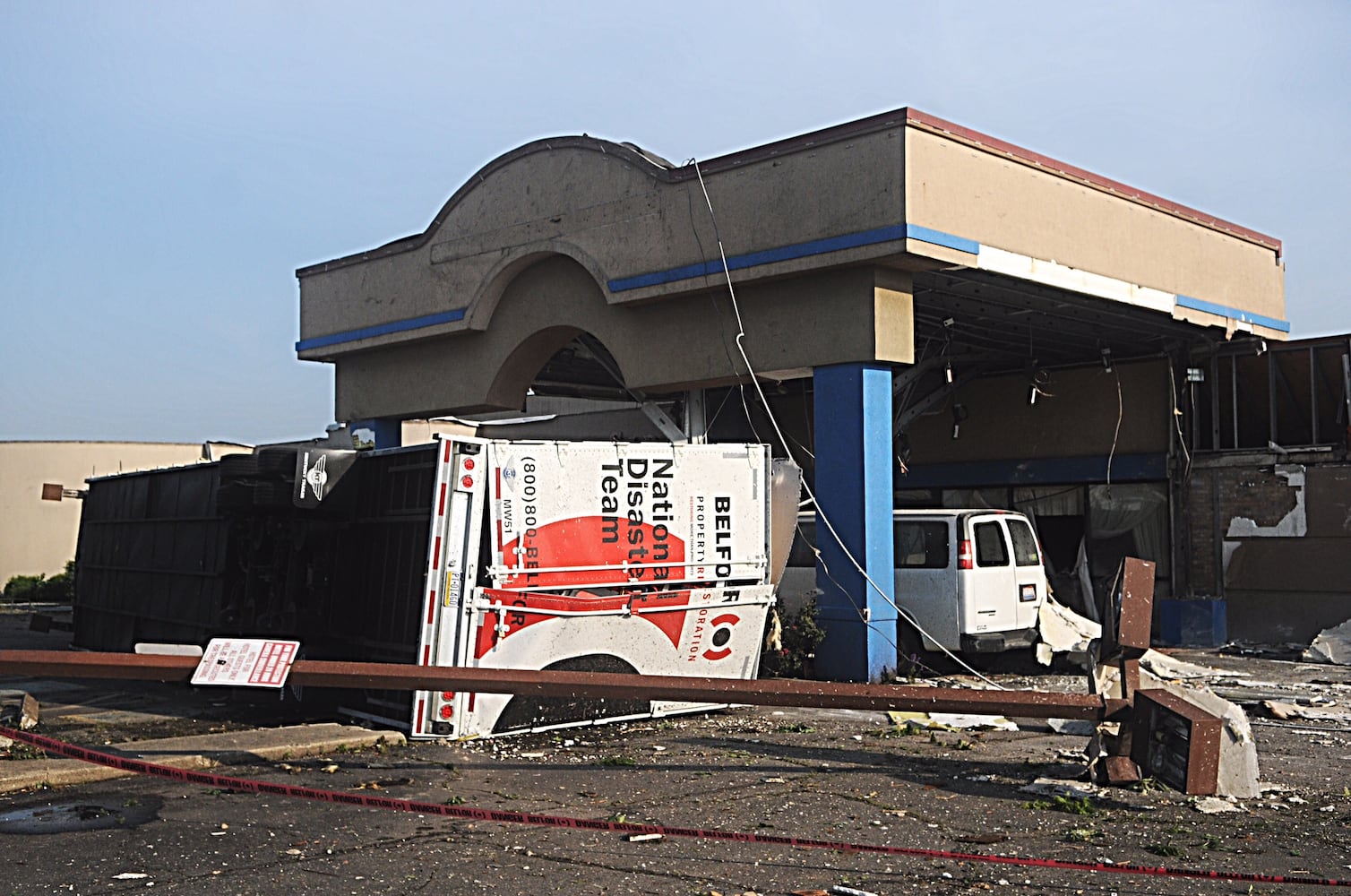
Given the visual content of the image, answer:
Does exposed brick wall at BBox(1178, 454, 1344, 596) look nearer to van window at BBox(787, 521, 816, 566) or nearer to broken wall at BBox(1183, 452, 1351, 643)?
broken wall at BBox(1183, 452, 1351, 643)

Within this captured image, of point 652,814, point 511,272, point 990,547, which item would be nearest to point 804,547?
point 990,547

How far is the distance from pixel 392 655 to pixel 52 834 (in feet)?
13.9

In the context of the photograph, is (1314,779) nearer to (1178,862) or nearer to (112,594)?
(1178,862)

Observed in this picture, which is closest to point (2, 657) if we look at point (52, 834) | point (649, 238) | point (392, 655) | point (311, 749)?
point (52, 834)

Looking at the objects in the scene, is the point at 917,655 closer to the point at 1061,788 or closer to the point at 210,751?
the point at 1061,788

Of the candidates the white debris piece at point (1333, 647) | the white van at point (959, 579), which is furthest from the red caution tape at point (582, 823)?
the white debris piece at point (1333, 647)

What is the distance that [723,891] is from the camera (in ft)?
20.2

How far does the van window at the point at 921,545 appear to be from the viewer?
16.0 metres

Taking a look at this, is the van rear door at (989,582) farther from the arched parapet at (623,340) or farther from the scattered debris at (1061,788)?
the scattered debris at (1061,788)

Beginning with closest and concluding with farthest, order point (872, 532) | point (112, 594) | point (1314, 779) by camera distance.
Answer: point (1314, 779)
point (872, 532)
point (112, 594)

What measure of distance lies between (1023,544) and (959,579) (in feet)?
4.80

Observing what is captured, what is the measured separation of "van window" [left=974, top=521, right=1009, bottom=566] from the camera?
1600cm

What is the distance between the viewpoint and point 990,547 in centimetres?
1617

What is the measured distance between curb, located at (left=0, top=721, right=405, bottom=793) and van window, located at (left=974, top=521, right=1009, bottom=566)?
8107 mm
